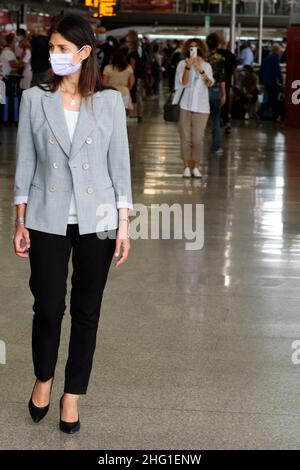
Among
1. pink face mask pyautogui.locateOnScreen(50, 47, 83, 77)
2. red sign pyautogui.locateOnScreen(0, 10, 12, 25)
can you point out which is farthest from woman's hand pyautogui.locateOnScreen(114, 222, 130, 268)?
red sign pyautogui.locateOnScreen(0, 10, 12, 25)

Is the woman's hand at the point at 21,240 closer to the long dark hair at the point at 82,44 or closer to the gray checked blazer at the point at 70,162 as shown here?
the gray checked blazer at the point at 70,162

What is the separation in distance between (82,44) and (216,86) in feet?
41.0

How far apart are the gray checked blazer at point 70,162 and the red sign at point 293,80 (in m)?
18.6

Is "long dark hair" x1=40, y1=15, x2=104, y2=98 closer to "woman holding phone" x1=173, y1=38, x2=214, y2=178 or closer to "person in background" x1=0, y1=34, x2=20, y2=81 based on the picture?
"woman holding phone" x1=173, y1=38, x2=214, y2=178

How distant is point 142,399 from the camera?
5.14 m

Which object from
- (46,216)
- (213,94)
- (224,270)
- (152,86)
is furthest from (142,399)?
(152,86)

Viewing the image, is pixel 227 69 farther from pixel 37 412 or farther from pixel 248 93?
pixel 37 412

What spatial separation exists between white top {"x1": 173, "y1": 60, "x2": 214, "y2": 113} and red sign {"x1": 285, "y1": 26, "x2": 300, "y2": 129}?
962 cm

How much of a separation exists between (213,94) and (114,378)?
1191 cm

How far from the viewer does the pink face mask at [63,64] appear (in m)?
4.42

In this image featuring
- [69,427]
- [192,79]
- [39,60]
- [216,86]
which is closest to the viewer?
[69,427]

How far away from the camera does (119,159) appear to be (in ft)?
15.1

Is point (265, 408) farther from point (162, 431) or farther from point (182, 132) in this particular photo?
point (182, 132)

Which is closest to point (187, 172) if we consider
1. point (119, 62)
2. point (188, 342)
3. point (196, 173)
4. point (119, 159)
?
point (196, 173)
